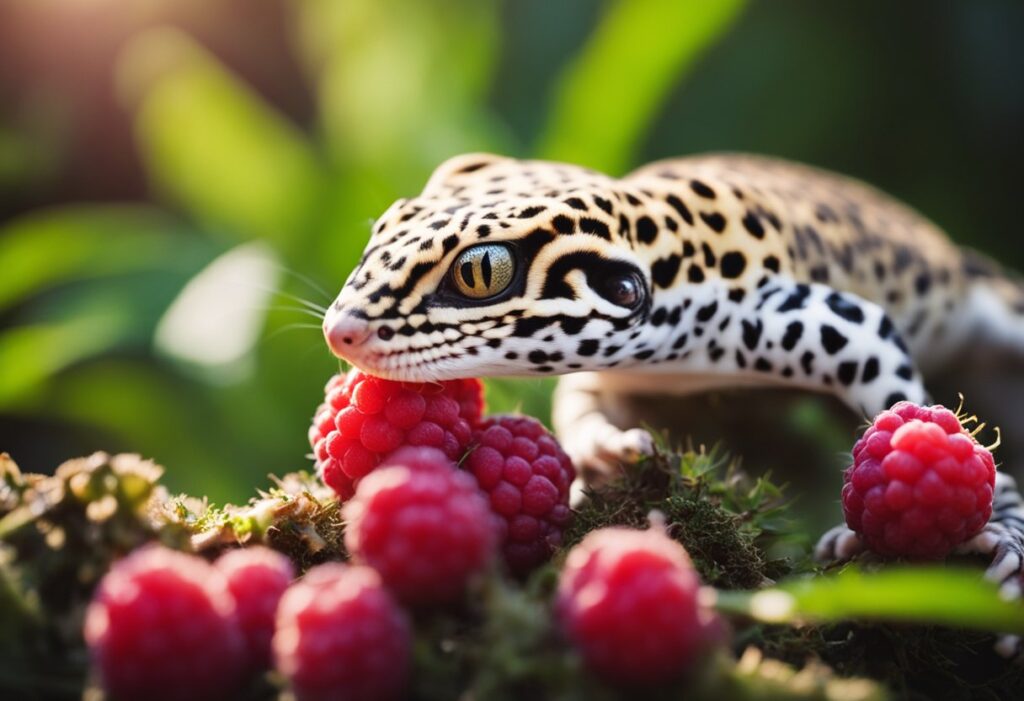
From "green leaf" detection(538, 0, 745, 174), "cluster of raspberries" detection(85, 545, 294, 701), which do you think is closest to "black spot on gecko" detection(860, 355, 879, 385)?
"cluster of raspberries" detection(85, 545, 294, 701)

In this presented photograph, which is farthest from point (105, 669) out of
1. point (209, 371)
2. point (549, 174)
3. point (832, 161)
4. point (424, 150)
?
point (832, 161)

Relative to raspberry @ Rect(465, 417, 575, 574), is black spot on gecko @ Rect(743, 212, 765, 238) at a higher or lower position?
higher

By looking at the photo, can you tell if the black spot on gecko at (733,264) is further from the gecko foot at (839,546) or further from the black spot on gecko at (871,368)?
the gecko foot at (839,546)

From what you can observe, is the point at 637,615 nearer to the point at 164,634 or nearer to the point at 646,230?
the point at 164,634

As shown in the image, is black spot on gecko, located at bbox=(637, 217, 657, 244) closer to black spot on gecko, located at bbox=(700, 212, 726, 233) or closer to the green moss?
black spot on gecko, located at bbox=(700, 212, 726, 233)

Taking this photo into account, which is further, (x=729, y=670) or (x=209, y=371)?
(x=209, y=371)

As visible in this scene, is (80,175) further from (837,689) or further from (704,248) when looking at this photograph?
(837,689)
